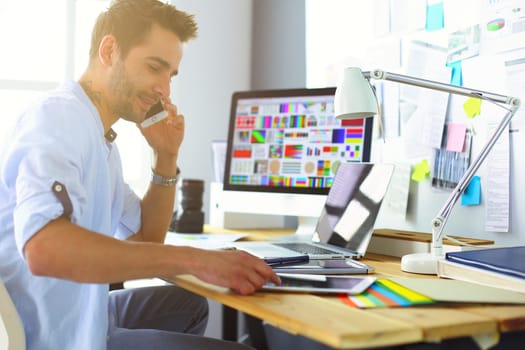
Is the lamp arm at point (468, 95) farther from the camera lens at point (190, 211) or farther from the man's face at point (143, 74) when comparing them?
the camera lens at point (190, 211)

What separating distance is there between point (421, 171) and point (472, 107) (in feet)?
0.86

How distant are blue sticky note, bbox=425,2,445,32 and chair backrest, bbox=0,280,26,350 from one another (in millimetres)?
1350

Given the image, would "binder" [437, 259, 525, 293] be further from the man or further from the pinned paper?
the pinned paper

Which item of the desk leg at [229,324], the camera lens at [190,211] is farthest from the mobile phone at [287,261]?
the desk leg at [229,324]

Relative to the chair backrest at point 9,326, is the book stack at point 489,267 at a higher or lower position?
higher

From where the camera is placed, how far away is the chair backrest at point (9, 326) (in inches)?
41.5

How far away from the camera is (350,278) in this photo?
1.15 meters

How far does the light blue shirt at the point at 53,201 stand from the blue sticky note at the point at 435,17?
1.02m

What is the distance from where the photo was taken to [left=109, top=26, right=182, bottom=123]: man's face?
4.63 ft

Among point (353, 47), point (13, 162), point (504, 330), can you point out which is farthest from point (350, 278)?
point (353, 47)

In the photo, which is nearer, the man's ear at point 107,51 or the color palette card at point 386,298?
the color palette card at point 386,298

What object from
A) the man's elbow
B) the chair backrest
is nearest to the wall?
the chair backrest

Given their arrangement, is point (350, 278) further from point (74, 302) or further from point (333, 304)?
point (74, 302)

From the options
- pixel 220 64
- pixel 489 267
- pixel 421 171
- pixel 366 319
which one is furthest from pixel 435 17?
pixel 220 64
